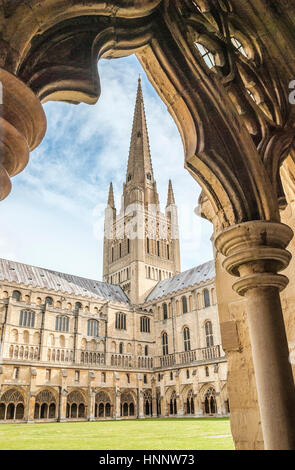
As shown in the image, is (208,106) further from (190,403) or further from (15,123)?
(190,403)

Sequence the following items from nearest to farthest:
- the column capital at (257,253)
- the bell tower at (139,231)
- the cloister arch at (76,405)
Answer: the column capital at (257,253)
the cloister arch at (76,405)
the bell tower at (139,231)

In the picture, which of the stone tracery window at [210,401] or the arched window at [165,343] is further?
the arched window at [165,343]

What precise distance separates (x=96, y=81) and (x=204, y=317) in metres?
32.5

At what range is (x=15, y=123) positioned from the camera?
171 cm

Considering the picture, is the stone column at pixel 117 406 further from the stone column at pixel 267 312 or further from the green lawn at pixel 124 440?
the stone column at pixel 267 312

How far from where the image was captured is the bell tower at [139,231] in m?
43.7

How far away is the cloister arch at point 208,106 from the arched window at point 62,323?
97.2 ft

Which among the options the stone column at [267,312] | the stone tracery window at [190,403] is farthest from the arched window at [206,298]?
the stone column at [267,312]

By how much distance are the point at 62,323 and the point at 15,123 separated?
104ft

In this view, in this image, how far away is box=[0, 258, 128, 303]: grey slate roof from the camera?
32.9 meters

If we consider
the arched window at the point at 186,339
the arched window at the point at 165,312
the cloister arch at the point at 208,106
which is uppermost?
the arched window at the point at 165,312

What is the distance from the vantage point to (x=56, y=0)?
198 centimetres

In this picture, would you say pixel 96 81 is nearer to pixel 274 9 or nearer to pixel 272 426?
pixel 272 426

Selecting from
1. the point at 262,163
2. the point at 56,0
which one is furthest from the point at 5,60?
the point at 262,163
